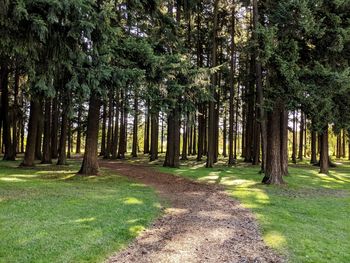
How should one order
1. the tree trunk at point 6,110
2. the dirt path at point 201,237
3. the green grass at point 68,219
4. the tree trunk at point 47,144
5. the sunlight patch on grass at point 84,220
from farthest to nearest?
1. the tree trunk at point 47,144
2. the tree trunk at point 6,110
3. the sunlight patch on grass at point 84,220
4. the dirt path at point 201,237
5. the green grass at point 68,219

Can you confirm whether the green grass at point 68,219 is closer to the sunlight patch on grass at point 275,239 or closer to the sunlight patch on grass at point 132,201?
the sunlight patch on grass at point 132,201

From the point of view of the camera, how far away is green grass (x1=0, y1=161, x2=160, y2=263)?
6020 millimetres

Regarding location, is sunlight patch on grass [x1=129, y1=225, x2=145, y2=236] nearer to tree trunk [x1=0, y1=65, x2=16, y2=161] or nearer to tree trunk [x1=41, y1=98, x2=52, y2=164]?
tree trunk [x1=41, y1=98, x2=52, y2=164]

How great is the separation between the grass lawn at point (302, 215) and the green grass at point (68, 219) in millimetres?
2845

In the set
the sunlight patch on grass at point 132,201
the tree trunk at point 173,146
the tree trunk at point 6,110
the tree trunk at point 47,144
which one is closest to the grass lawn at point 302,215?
the sunlight patch on grass at point 132,201

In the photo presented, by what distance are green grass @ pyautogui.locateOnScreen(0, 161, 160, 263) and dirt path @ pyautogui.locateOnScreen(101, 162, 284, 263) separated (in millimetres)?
398

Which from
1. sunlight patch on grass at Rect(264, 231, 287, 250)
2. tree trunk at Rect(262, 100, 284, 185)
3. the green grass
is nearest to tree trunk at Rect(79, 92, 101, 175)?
the green grass

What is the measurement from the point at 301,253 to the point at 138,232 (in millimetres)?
3068

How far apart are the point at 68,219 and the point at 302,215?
5982 mm

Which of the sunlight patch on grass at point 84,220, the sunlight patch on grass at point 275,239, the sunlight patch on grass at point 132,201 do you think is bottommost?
the sunlight patch on grass at point 275,239

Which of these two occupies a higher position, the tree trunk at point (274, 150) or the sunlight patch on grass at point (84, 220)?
the tree trunk at point (274, 150)

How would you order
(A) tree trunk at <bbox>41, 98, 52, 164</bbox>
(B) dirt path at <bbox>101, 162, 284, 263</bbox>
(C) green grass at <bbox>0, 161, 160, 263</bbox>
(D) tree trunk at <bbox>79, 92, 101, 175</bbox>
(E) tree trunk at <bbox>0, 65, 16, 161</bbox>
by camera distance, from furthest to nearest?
(A) tree trunk at <bbox>41, 98, 52, 164</bbox>, (E) tree trunk at <bbox>0, 65, 16, 161</bbox>, (D) tree trunk at <bbox>79, 92, 101, 175</bbox>, (B) dirt path at <bbox>101, 162, 284, 263</bbox>, (C) green grass at <bbox>0, 161, 160, 263</bbox>

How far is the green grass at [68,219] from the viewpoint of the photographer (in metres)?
6.02

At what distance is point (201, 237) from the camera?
7461 millimetres
